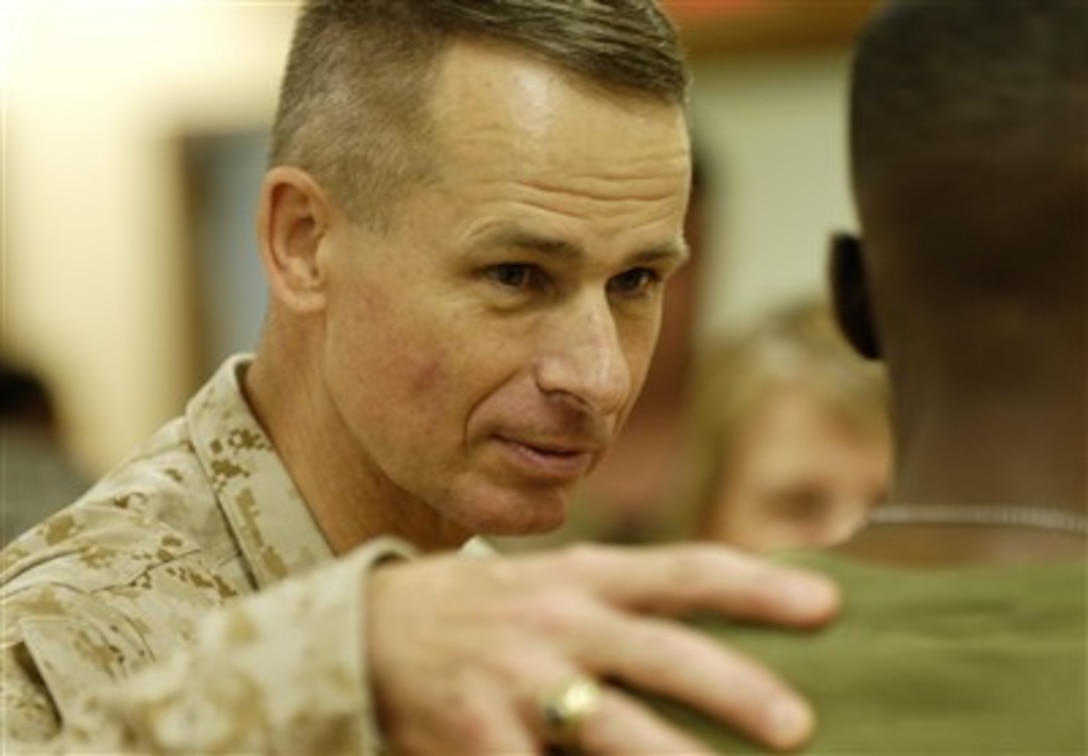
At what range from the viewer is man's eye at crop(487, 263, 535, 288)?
2.07 metres

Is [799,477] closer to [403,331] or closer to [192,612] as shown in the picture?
[403,331]

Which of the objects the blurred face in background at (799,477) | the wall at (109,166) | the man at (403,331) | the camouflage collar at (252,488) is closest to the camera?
the man at (403,331)

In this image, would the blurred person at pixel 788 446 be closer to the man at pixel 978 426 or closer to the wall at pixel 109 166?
the man at pixel 978 426

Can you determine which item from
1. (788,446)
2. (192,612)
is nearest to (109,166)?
(788,446)

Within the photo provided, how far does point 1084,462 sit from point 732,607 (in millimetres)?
233

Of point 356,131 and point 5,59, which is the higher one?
point 356,131

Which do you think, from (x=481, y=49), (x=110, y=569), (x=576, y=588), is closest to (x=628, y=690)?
(x=576, y=588)

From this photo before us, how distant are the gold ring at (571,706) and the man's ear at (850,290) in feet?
1.06

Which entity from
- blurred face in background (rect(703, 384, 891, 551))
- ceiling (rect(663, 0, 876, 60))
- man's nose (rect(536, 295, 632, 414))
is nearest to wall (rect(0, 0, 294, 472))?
ceiling (rect(663, 0, 876, 60))

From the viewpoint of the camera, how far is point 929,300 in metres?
1.48

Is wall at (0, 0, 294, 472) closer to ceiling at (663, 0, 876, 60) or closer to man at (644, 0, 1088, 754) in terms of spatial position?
ceiling at (663, 0, 876, 60)

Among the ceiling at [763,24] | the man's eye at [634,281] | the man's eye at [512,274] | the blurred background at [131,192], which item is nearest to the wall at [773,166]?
the ceiling at [763,24]

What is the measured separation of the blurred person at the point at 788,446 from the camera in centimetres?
345

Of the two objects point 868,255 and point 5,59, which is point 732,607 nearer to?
point 868,255
